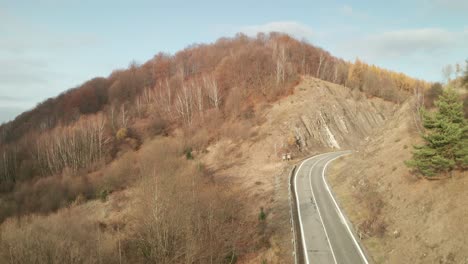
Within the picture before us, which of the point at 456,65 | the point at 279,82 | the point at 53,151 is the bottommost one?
the point at 53,151

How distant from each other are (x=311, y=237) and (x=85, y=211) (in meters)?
36.8

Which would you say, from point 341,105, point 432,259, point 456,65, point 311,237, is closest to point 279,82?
point 341,105

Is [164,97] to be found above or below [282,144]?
above

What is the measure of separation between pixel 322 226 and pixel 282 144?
30.9m

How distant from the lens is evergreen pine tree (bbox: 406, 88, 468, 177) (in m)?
24.4

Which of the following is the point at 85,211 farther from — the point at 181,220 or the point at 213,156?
the point at 181,220

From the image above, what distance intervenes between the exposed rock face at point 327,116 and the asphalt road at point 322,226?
852 inches

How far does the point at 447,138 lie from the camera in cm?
2434

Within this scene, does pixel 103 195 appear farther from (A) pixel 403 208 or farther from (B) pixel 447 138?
(B) pixel 447 138

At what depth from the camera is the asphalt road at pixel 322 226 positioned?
24.6 meters

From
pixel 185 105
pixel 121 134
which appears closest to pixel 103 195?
pixel 121 134

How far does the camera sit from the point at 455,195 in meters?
24.2

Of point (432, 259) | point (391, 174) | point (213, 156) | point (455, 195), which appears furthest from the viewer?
point (213, 156)

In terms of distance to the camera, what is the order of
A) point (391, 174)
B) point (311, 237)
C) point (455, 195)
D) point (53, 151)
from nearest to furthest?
1. point (455, 195)
2. point (311, 237)
3. point (391, 174)
4. point (53, 151)
